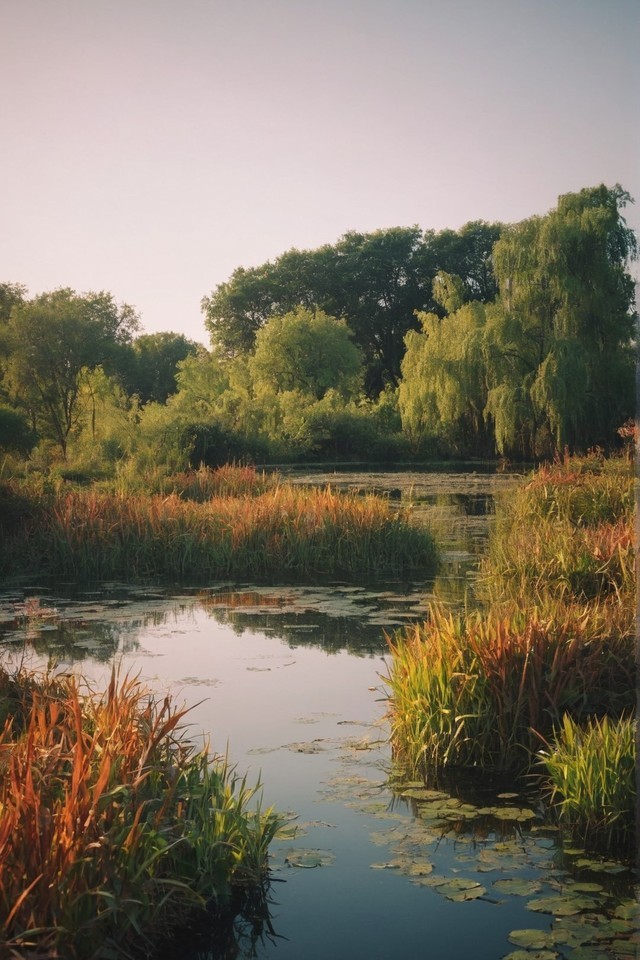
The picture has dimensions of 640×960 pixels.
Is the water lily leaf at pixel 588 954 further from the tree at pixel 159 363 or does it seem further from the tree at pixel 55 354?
→ the tree at pixel 159 363

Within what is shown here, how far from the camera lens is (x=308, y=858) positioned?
17.8ft

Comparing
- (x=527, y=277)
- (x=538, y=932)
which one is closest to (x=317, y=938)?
(x=538, y=932)

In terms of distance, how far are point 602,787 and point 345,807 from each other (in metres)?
1.48

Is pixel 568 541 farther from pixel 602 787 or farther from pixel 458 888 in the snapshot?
pixel 458 888

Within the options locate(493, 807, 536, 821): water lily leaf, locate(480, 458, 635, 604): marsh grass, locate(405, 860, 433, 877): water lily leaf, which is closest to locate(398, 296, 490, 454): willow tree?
locate(480, 458, 635, 604): marsh grass

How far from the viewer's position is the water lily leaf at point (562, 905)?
4730mm

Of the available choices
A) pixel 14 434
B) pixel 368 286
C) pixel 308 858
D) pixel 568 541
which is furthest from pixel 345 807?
pixel 368 286

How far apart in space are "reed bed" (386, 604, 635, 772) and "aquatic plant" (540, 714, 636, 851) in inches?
31.6

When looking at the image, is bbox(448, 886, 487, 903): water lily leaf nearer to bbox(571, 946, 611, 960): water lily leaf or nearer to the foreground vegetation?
bbox(571, 946, 611, 960): water lily leaf

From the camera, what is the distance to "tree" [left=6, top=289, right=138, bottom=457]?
40.0 m

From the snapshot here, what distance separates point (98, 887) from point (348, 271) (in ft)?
184

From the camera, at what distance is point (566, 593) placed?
11.1 m

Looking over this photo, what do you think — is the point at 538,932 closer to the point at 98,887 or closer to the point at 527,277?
the point at 98,887

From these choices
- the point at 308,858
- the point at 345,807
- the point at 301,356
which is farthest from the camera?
the point at 301,356
